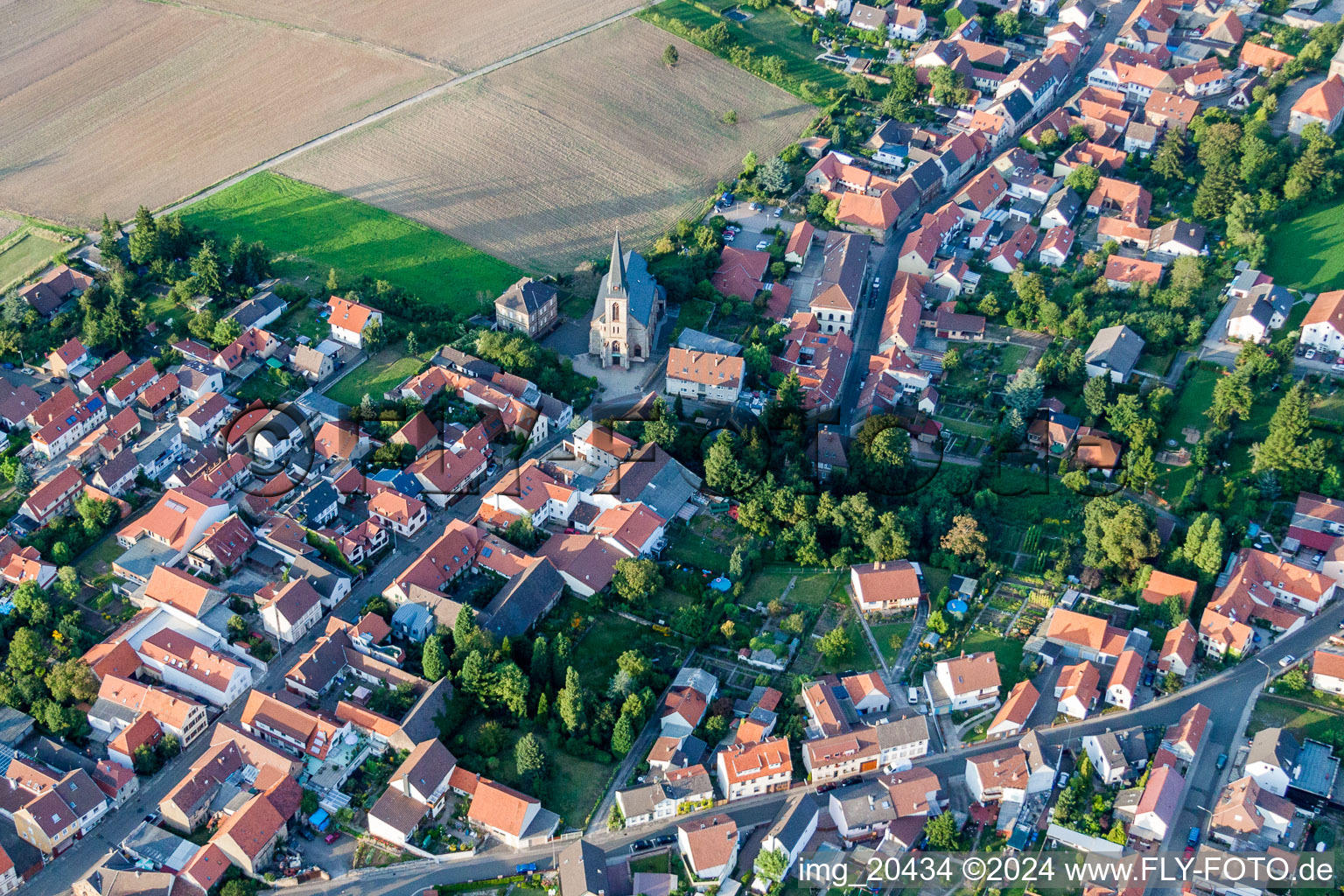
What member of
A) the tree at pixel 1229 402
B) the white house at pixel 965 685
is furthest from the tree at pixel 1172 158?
the white house at pixel 965 685

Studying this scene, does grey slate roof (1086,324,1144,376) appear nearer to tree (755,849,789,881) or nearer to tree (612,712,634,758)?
tree (612,712,634,758)

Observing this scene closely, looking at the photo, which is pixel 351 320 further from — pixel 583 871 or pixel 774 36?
pixel 774 36

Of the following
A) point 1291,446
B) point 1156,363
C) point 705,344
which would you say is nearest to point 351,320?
point 705,344

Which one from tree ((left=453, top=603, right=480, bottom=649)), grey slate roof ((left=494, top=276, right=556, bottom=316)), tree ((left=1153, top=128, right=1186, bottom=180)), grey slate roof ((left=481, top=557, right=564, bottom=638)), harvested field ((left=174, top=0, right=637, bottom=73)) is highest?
harvested field ((left=174, top=0, right=637, bottom=73))

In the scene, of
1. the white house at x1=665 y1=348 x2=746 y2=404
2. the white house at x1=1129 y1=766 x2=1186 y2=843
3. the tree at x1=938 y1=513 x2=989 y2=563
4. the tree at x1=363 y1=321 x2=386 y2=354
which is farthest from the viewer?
the tree at x1=363 y1=321 x2=386 y2=354

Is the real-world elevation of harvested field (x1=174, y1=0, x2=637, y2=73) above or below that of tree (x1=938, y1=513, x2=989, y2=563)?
above

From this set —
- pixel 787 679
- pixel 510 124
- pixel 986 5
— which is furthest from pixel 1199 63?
pixel 787 679

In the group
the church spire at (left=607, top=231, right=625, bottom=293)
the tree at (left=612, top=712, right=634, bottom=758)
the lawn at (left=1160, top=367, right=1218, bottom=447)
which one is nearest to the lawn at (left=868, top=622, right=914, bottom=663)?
the tree at (left=612, top=712, right=634, bottom=758)
